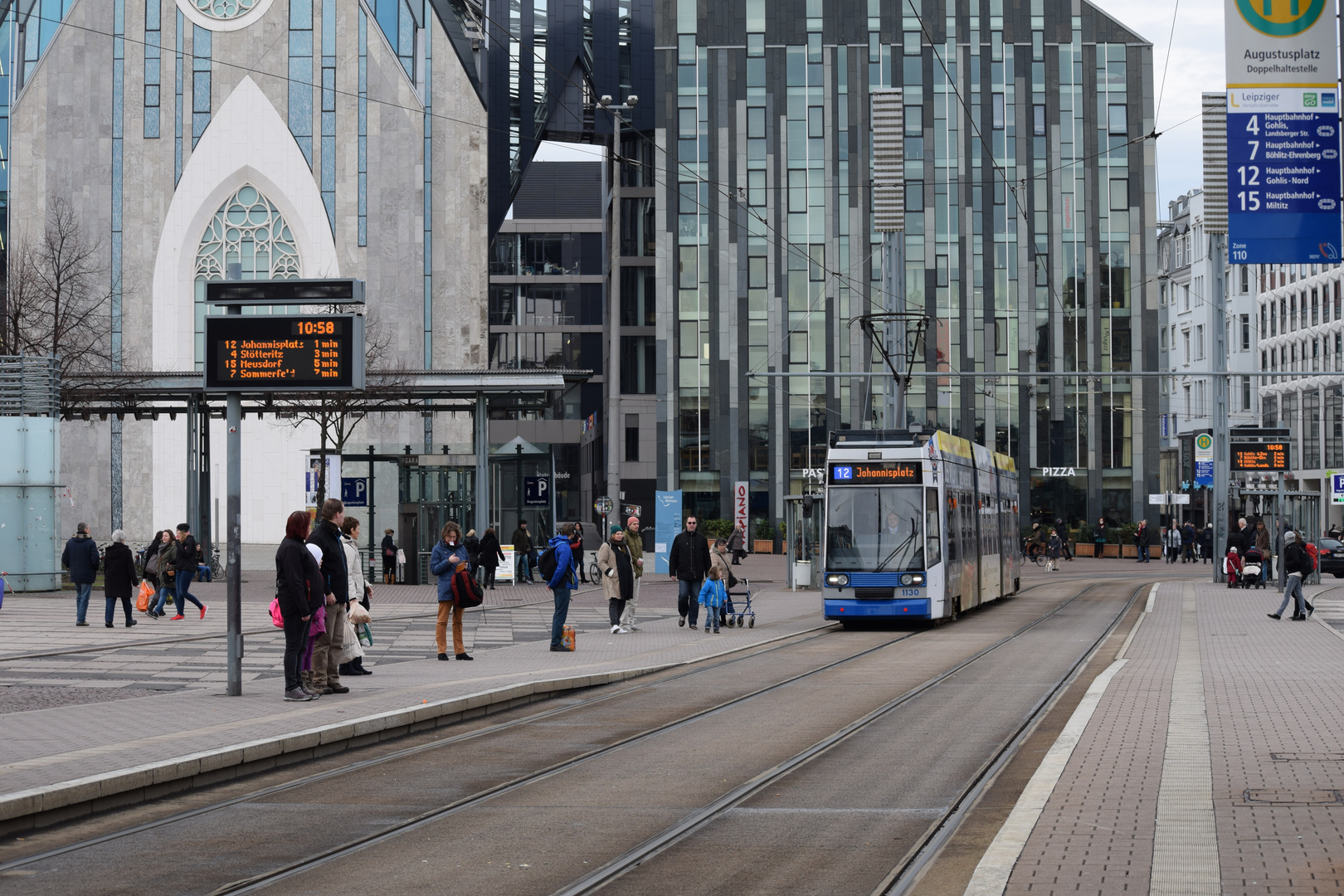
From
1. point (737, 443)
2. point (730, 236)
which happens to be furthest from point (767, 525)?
point (730, 236)

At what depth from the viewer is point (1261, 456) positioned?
38969 mm

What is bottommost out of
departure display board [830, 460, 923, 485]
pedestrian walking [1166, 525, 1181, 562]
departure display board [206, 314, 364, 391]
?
pedestrian walking [1166, 525, 1181, 562]

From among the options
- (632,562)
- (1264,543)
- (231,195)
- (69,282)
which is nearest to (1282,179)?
(632,562)

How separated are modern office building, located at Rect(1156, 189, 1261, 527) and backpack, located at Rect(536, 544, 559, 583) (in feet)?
221

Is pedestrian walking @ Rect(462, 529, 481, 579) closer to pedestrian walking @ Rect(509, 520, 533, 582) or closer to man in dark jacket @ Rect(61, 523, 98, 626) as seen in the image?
pedestrian walking @ Rect(509, 520, 533, 582)

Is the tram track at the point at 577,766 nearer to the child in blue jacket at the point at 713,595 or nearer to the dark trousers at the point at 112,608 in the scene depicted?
the child in blue jacket at the point at 713,595

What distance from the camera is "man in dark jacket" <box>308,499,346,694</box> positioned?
13.9 meters

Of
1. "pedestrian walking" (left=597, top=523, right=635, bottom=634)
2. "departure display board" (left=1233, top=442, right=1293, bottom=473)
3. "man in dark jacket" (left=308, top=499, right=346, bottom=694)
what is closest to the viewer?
"man in dark jacket" (left=308, top=499, right=346, bottom=694)

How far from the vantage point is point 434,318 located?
61.5m

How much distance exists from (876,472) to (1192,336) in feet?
244

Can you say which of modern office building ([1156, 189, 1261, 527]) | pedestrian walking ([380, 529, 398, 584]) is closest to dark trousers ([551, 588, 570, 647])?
pedestrian walking ([380, 529, 398, 584])

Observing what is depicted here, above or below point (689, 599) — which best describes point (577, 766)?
below

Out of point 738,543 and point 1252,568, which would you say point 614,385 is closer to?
point 738,543

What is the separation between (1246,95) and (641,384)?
6739cm
